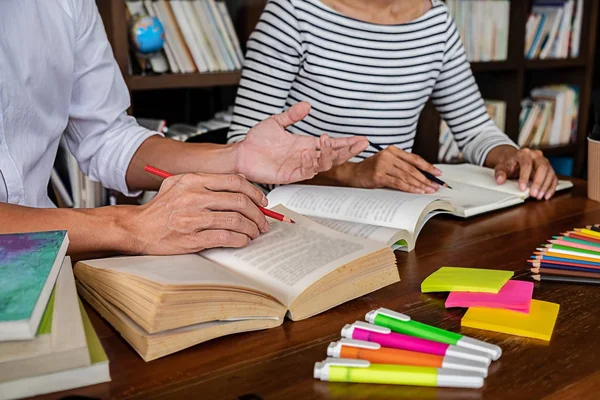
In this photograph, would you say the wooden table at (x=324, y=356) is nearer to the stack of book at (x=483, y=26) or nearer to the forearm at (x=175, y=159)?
the forearm at (x=175, y=159)

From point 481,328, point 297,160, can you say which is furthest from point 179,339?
point 297,160

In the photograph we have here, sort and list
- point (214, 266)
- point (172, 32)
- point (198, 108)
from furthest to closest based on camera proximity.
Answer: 1. point (198, 108)
2. point (172, 32)
3. point (214, 266)

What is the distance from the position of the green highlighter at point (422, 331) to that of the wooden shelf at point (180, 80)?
1495 mm

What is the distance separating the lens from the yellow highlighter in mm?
659

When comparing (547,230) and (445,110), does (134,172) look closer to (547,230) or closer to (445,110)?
(547,230)

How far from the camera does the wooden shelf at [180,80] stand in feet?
6.81

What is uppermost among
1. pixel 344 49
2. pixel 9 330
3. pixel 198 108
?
pixel 344 49

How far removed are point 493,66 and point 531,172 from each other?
1447mm

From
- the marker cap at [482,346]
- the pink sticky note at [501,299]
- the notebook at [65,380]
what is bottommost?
the pink sticky note at [501,299]

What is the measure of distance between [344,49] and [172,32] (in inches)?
27.8

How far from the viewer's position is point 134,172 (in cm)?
134

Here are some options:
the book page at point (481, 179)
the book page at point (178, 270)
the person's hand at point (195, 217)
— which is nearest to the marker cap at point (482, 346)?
the book page at point (178, 270)

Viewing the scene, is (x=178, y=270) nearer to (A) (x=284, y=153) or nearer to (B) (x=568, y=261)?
(A) (x=284, y=153)

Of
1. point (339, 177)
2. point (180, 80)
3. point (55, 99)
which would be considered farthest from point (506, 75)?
point (55, 99)
